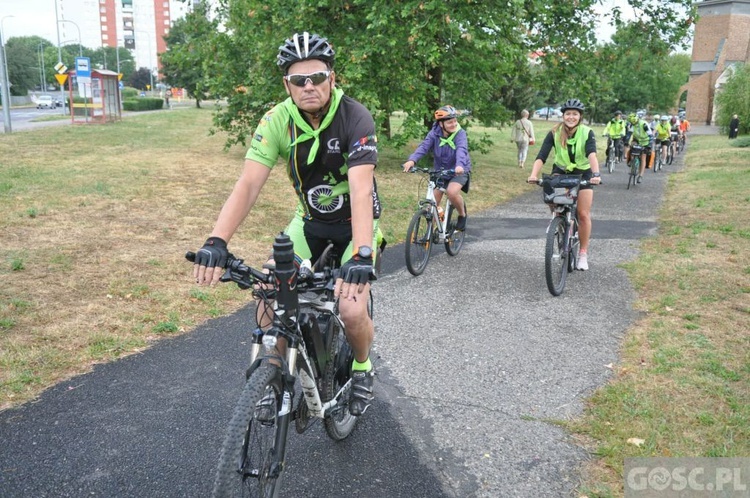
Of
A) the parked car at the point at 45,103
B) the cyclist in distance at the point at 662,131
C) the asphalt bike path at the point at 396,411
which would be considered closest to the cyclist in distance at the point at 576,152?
the asphalt bike path at the point at 396,411

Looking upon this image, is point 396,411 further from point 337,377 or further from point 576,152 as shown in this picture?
point 576,152

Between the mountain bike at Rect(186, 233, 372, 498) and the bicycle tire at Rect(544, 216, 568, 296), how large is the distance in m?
3.98

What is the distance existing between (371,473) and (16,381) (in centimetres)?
269

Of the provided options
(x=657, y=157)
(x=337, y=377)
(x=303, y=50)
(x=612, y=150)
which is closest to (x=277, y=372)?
(x=337, y=377)

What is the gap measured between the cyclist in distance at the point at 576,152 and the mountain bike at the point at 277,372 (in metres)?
4.83

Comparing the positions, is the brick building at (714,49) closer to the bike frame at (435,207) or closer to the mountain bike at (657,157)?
the mountain bike at (657,157)

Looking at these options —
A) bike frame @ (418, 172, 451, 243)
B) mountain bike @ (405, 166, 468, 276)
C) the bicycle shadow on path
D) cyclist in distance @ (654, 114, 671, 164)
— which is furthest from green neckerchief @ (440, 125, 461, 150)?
cyclist in distance @ (654, 114, 671, 164)

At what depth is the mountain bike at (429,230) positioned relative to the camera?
7.66 m

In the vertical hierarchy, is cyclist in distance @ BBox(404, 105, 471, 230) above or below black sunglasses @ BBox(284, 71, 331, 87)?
below

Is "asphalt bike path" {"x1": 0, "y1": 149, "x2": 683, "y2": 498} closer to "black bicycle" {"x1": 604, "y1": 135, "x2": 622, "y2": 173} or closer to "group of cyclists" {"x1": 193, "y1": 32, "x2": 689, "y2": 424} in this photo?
"group of cyclists" {"x1": 193, "y1": 32, "x2": 689, "y2": 424}

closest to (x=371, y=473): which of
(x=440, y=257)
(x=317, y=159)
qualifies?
(x=317, y=159)

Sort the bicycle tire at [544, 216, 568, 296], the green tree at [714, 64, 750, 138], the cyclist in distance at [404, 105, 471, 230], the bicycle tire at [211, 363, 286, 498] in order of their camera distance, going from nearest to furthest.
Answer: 1. the bicycle tire at [211, 363, 286, 498]
2. the bicycle tire at [544, 216, 568, 296]
3. the cyclist in distance at [404, 105, 471, 230]
4. the green tree at [714, 64, 750, 138]

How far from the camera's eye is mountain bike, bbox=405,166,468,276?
766 cm

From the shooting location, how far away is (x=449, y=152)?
8.39 m
